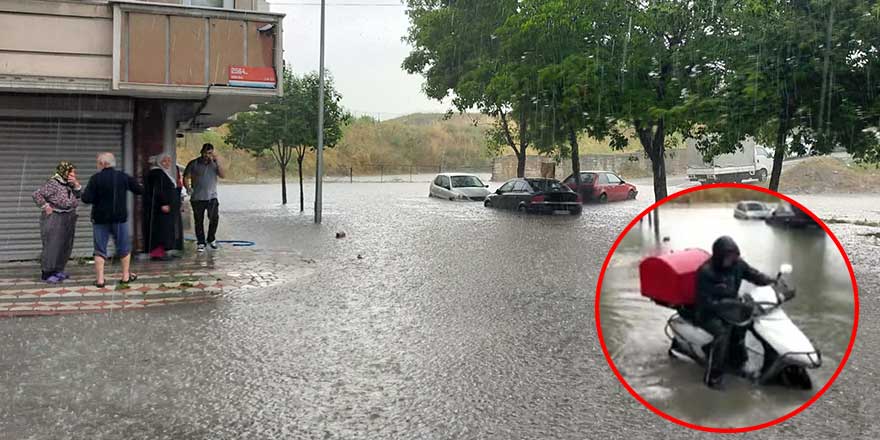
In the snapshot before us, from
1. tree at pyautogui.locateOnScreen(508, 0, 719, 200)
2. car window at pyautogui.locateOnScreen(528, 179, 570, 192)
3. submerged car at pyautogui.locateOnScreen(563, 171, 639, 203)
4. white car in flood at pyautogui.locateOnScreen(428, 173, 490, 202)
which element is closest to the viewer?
tree at pyautogui.locateOnScreen(508, 0, 719, 200)

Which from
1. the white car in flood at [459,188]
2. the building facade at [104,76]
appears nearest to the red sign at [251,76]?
the building facade at [104,76]

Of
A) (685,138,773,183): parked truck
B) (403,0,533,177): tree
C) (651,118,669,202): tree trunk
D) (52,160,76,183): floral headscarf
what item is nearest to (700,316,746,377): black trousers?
(52,160,76,183): floral headscarf

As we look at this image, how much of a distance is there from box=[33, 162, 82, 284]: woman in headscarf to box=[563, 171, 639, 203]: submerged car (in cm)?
2348

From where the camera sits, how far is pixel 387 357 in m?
6.59

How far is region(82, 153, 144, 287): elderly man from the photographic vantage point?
9.91 m

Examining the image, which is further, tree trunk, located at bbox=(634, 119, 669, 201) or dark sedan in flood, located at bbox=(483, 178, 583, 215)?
dark sedan in flood, located at bbox=(483, 178, 583, 215)

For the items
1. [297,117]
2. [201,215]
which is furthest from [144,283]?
[297,117]

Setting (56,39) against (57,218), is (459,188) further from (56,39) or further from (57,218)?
(57,218)

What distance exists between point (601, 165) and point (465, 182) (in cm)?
2658

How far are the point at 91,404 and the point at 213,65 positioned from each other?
7763 mm

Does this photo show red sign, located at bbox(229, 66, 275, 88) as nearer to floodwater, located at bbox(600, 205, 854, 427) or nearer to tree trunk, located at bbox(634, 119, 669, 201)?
tree trunk, located at bbox(634, 119, 669, 201)

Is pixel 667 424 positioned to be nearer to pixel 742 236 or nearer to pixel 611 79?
pixel 742 236

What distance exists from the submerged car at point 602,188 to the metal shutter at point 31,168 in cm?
2176

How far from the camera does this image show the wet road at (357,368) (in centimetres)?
481
